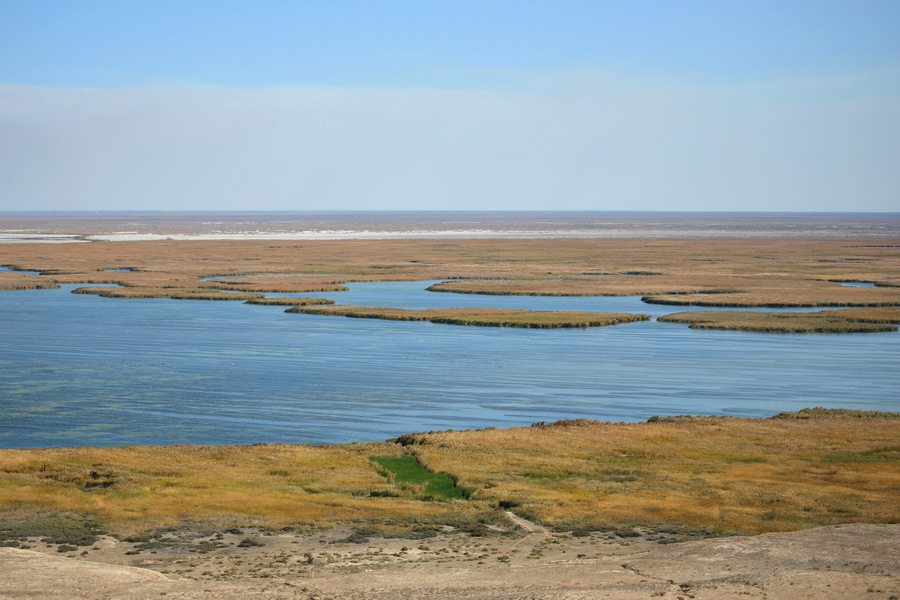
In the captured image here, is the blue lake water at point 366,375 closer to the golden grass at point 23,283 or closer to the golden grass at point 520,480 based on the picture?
the golden grass at point 520,480

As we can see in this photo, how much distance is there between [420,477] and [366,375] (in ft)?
84.0

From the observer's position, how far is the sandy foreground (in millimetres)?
24625

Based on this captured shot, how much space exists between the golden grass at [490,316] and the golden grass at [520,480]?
42.1 metres

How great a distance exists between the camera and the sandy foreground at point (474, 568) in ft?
80.8

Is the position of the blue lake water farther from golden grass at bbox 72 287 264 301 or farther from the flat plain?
golden grass at bbox 72 287 264 301

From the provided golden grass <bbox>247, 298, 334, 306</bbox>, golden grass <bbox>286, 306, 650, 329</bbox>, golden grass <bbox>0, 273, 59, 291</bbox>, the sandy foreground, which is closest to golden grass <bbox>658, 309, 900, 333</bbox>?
golden grass <bbox>286, 306, 650, 329</bbox>

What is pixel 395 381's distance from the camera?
6194 centimetres

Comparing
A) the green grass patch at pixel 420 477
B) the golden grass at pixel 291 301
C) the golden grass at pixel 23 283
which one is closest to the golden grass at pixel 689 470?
the green grass patch at pixel 420 477

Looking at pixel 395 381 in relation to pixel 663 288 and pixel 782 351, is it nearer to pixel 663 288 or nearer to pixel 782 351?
pixel 782 351

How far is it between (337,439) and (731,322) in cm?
5274

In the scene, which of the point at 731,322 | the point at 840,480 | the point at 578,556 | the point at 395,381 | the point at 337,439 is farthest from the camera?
the point at 731,322

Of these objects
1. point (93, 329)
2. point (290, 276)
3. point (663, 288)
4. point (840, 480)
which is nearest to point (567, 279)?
point (663, 288)

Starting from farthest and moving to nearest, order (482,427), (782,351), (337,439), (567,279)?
(567,279), (782,351), (482,427), (337,439)

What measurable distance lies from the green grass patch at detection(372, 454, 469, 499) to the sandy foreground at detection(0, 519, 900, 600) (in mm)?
5275
